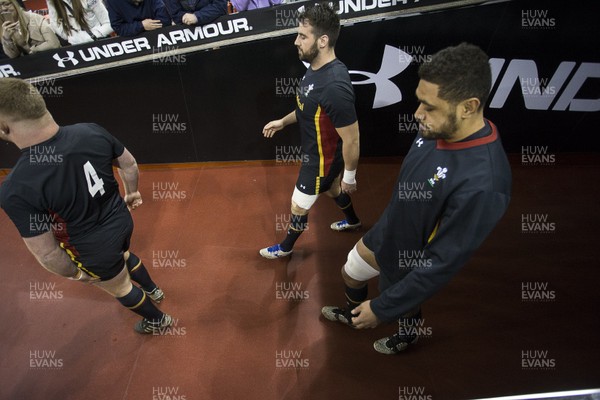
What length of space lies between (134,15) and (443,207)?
349 cm

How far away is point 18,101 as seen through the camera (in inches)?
69.6

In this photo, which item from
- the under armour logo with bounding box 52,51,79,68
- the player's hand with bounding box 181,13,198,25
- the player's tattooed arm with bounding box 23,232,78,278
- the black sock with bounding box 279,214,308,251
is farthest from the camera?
the under armour logo with bounding box 52,51,79,68

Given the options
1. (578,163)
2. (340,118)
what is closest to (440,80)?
(340,118)

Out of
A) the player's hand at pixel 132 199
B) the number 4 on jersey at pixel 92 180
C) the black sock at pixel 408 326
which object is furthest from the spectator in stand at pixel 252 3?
the black sock at pixel 408 326

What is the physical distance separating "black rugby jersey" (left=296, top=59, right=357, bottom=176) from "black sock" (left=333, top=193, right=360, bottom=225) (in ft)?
1.94

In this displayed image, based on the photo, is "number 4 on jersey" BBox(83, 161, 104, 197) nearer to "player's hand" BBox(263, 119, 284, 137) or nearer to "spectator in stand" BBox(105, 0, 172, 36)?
"player's hand" BBox(263, 119, 284, 137)

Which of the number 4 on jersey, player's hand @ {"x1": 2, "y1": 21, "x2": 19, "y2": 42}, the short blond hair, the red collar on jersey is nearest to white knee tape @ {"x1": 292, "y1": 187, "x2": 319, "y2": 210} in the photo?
the number 4 on jersey

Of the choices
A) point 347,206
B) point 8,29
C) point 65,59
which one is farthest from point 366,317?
point 8,29

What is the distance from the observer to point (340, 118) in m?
2.45

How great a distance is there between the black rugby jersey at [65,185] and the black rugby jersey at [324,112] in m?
1.23

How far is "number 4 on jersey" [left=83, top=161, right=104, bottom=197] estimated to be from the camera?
6.64 ft

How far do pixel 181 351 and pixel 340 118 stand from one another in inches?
79.7

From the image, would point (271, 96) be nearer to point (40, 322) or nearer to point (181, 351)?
point (181, 351)

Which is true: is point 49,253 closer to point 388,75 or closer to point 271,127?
point 271,127
